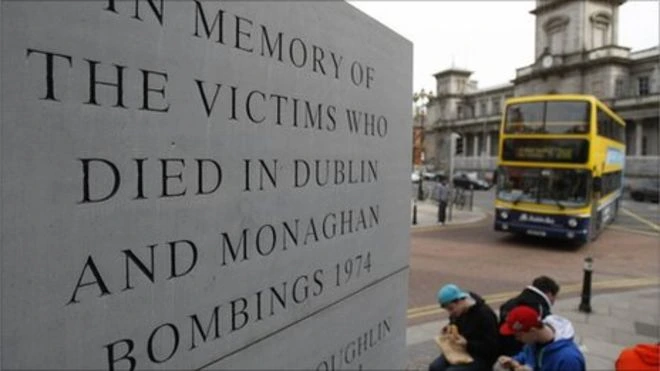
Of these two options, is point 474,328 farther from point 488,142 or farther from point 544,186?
point 488,142

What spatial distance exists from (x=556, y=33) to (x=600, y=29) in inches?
174

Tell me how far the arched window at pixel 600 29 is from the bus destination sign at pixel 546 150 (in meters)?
46.8

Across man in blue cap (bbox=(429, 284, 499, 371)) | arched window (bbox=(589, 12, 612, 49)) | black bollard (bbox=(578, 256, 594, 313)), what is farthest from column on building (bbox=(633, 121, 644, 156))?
man in blue cap (bbox=(429, 284, 499, 371))

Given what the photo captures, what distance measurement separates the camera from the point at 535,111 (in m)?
12.9

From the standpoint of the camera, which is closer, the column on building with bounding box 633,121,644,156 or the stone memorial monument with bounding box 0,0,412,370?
the stone memorial monument with bounding box 0,0,412,370

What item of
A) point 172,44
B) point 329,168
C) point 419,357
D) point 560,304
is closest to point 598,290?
point 560,304

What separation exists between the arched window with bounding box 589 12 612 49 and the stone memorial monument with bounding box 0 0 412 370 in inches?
2300

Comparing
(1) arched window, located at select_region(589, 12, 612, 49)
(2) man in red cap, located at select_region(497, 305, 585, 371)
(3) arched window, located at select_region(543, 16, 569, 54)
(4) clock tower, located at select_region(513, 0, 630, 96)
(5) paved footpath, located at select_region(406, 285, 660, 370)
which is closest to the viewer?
(2) man in red cap, located at select_region(497, 305, 585, 371)

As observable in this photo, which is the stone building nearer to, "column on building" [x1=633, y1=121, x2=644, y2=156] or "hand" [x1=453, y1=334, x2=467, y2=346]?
"column on building" [x1=633, y1=121, x2=644, y2=156]

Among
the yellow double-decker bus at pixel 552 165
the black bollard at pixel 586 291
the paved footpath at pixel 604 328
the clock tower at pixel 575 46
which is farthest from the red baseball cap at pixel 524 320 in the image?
the clock tower at pixel 575 46

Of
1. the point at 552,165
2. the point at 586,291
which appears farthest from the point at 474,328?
the point at 552,165

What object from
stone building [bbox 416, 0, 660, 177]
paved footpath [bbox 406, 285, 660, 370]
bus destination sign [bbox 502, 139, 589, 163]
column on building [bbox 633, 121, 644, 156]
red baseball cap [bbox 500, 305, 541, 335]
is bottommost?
paved footpath [bbox 406, 285, 660, 370]

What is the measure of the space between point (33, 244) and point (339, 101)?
5.18 feet

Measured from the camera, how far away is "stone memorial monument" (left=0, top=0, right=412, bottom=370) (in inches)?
51.9
